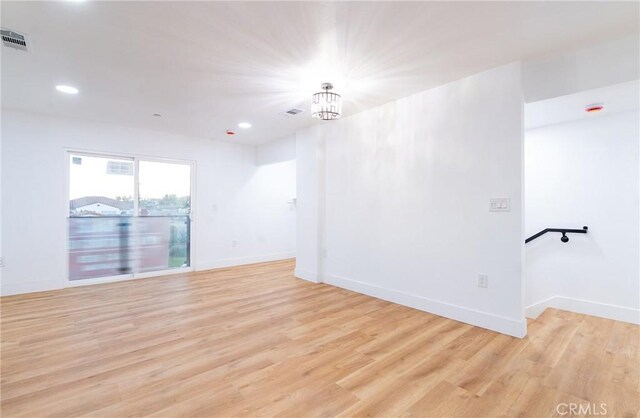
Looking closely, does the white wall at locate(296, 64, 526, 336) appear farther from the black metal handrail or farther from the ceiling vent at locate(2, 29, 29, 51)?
the ceiling vent at locate(2, 29, 29, 51)

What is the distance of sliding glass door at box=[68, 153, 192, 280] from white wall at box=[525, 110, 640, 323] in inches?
219

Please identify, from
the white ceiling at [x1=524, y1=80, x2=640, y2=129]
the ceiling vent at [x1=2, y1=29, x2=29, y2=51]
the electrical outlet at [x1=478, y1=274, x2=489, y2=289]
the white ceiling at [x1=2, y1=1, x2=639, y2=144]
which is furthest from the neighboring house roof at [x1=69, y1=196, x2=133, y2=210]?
the white ceiling at [x1=524, y1=80, x2=640, y2=129]

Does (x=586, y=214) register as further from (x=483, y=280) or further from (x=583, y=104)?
(x=483, y=280)

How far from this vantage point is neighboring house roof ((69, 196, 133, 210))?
439cm

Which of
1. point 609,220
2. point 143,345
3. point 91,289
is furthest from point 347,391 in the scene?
point 91,289

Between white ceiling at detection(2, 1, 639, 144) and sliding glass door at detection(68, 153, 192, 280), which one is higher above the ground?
white ceiling at detection(2, 1, 639, 144)

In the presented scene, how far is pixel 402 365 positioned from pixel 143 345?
215 cm

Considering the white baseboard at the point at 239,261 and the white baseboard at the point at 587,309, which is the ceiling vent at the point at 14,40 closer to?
the white baseboard at the point at 239,261

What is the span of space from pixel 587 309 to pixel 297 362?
3.40m

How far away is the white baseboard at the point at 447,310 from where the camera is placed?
2615 mm

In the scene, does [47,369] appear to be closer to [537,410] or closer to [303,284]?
[303,284]

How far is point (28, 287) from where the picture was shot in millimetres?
3969

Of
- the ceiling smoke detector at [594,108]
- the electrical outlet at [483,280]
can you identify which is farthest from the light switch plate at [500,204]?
the ceiling smoke detector at [594,108]

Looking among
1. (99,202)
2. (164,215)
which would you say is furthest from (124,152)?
(164,215)
